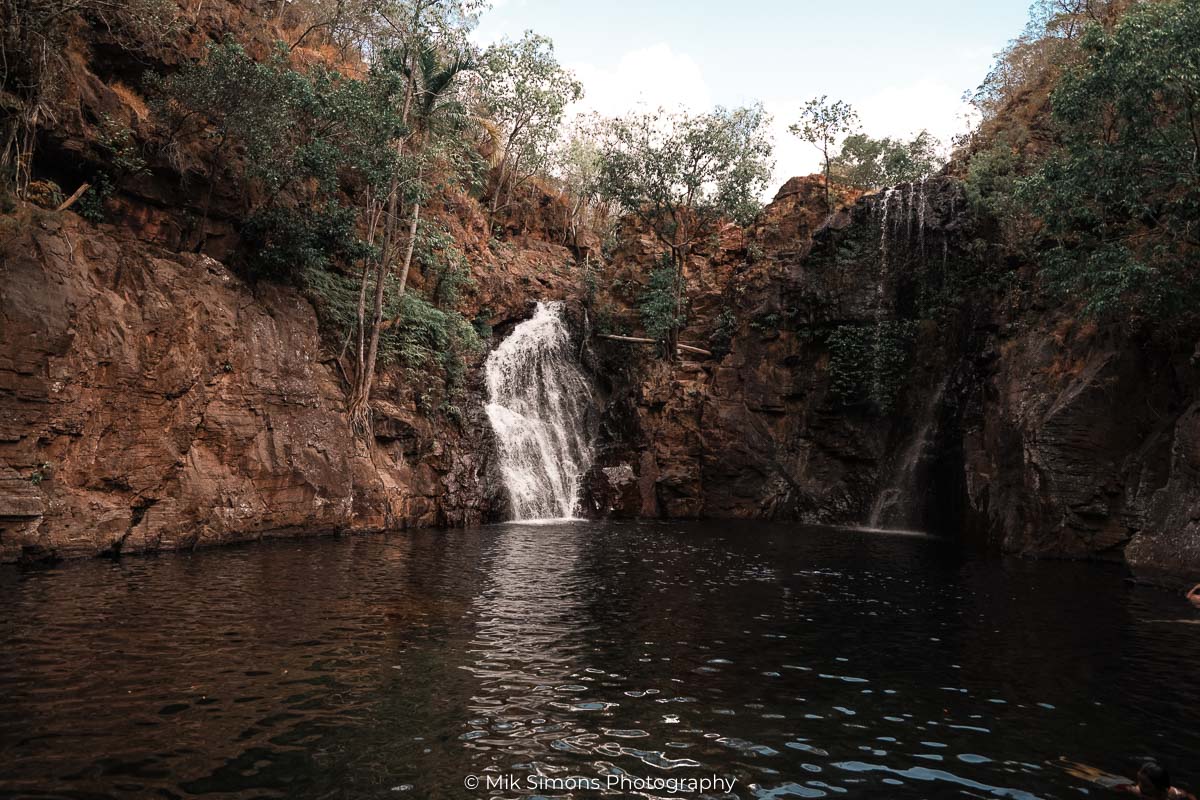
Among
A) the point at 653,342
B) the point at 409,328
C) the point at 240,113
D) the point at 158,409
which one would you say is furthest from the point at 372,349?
the point at 653,342

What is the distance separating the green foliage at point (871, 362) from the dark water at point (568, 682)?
16.4 meters

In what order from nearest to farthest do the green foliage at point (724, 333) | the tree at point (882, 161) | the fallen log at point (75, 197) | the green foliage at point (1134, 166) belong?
the green foliage at point (1134, 166), the fallen log at point (75, 197), the green foliage at point (724, 333), the tree at point (882, 161)

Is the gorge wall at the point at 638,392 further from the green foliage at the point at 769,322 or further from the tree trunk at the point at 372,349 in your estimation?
the tree trunk at the point at 372,349

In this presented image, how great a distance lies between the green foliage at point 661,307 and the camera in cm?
3725

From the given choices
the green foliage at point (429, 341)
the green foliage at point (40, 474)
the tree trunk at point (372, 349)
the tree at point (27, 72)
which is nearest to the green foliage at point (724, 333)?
the green foliage at point (429, 341)

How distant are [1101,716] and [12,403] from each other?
63.5 ft

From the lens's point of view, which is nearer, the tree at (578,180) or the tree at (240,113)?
the tree at (240,113)

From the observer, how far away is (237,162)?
23188 mm

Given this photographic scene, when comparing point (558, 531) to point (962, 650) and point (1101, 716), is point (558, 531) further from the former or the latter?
point (1101, 716)

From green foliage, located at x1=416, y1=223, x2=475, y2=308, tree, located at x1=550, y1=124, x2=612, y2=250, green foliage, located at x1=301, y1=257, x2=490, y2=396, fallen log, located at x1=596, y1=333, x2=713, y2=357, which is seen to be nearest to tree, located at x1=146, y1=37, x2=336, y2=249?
green foliage, located at x1=301, y1=257, x2=490, y2=396

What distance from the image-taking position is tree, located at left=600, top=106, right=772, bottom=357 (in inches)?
1494

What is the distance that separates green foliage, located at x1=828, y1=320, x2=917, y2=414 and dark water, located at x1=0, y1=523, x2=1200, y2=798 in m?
16.4

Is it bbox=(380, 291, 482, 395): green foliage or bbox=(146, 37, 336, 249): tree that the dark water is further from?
bbox=(380, 291, 482, 395): green foliage

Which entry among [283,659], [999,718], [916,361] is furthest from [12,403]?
[916,361]
